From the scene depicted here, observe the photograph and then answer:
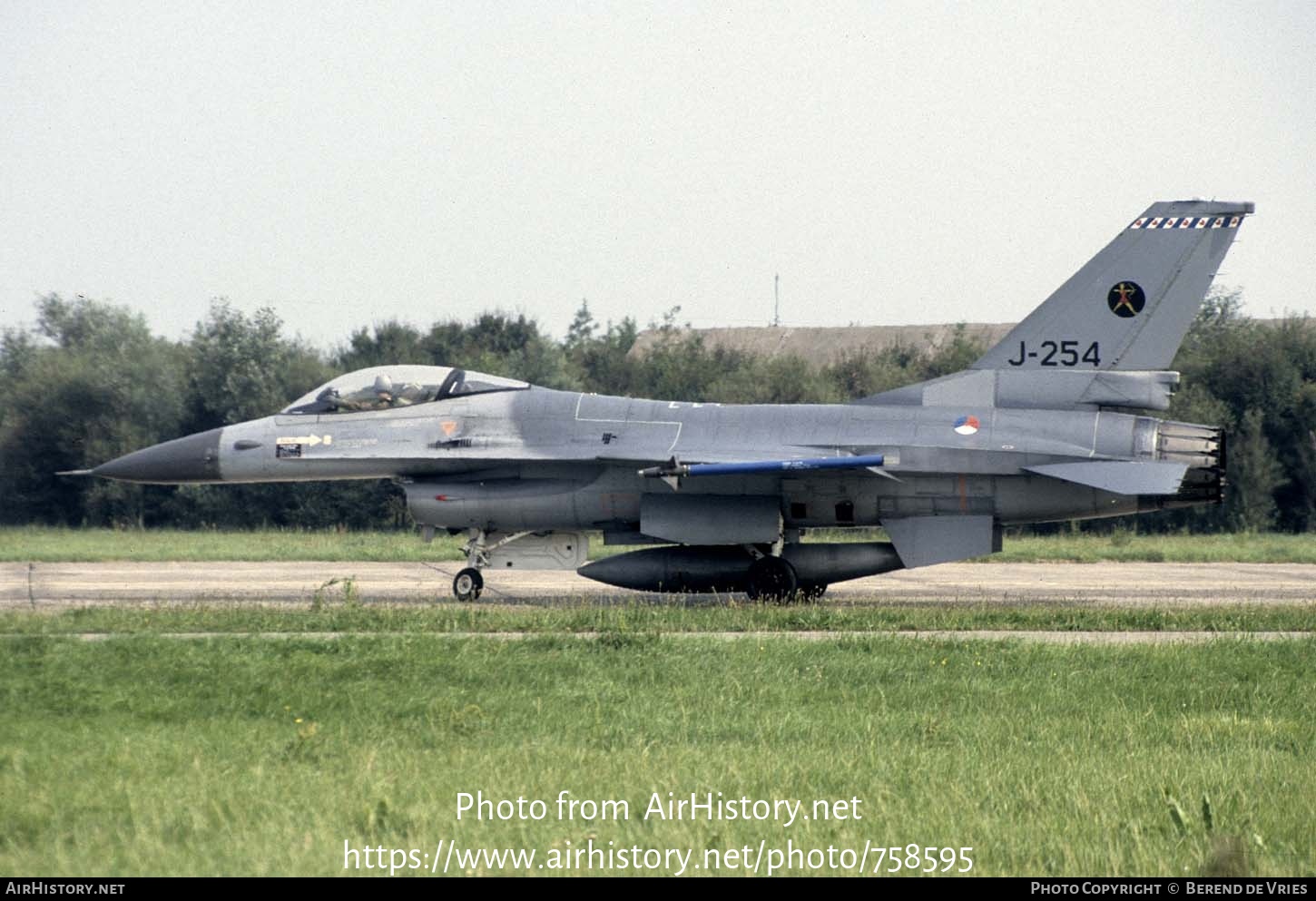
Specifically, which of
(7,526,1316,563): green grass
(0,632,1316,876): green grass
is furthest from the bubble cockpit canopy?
(7,526,1316,563): green grass

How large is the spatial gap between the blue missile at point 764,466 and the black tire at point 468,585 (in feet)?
9.58

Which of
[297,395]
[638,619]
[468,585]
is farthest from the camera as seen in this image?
[297,395]

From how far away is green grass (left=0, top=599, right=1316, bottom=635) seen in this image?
13852 mm

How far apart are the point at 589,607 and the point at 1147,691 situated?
7311 mm

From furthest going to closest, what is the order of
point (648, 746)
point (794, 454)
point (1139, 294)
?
1. point (794, 454)
2. point (1139, 294)
3. point (648, 746)

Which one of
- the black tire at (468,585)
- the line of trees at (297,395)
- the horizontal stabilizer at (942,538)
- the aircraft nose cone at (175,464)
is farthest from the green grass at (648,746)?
the line of trees at (297,395)

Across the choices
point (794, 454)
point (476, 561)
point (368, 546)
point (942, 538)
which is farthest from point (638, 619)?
point (368, 546)

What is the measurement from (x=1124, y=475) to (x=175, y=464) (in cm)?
1217

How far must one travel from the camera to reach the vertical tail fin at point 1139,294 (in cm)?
1723

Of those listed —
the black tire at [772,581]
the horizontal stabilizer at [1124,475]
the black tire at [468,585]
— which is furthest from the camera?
the black tire at [468,585]

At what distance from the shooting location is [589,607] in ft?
54.0

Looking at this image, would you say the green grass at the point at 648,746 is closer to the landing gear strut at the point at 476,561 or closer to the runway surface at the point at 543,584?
the landing gear strut at the point at 476,561

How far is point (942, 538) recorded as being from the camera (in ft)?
57.0

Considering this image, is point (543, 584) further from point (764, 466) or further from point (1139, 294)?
point (1139, 294)
